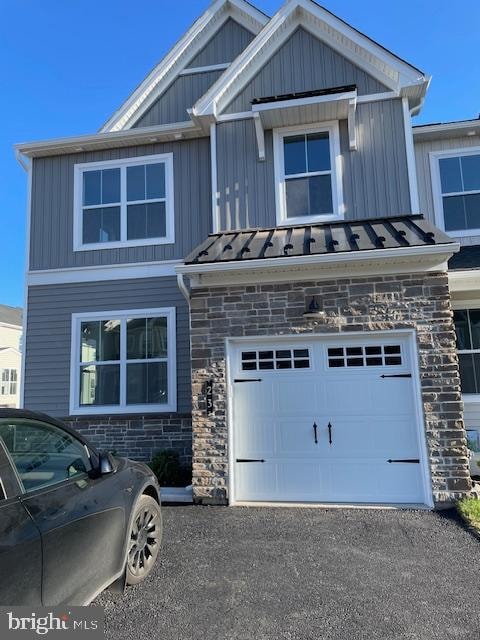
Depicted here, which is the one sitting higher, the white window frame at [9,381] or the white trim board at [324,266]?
the white trim board at [324,266]

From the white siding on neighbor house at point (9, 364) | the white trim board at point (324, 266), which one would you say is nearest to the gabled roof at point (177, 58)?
the white trim board at point (324, 266)

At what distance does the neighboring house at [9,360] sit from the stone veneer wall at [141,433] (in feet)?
57.1

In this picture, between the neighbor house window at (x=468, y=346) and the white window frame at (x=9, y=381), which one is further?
the white window frame at (x=9, y=381)

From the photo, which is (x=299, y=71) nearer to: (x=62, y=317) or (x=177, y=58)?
(x=177, y=58)

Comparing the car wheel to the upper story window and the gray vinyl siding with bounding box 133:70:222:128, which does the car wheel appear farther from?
the gray vinyl siding with bounding box 133:70:222:128

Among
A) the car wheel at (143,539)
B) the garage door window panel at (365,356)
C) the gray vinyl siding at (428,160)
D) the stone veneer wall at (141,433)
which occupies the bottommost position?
the car wheel at (143,539)

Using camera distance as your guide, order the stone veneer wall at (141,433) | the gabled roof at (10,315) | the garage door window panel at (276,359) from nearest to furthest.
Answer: the garage door window panel at (276,359)
the stone veneer wall at (141,433)
the gabled roof at (10,315)

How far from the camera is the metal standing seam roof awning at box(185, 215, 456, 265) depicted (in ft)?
21.6

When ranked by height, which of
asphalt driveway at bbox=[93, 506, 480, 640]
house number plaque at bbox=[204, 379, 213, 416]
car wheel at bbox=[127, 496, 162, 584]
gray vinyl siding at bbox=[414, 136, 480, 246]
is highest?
gray vinyl siding at bbox=[414, 136, 480, 246]

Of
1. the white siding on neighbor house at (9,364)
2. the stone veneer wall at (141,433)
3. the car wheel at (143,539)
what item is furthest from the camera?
the white siding on neighbor house at (9,364)

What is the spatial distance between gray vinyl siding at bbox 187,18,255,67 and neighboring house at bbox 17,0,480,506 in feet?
0.16

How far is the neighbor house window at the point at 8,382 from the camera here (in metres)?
25.2

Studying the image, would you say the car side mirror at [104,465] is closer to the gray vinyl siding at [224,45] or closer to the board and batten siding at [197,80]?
the board and batten siding at [197,80]

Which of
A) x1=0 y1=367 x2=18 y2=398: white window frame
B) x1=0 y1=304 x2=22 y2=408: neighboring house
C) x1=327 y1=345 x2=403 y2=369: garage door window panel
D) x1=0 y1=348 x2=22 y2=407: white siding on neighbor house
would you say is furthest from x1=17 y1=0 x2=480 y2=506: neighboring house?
x1=0 y1=367 x2=18 y2=398: white window frame
